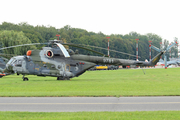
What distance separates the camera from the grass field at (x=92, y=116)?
26.0ft

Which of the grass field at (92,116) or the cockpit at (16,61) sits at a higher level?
the cockpit at (16,61)

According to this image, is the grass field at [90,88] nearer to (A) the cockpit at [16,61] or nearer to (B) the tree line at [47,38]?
(A) the cockpit at [16,61]

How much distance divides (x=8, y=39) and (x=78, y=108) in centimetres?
6003

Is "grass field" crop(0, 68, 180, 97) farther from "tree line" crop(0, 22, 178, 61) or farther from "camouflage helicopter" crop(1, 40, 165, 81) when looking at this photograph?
"tree line" crop(0, 22, 178, 61)

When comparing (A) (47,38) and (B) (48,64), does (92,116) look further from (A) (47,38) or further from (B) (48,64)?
(A) (47,38)

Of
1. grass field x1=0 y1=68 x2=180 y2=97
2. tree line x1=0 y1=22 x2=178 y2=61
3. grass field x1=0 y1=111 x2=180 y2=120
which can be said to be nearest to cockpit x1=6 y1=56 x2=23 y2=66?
grass field x1=0 y1=68 x2=180 y2=97

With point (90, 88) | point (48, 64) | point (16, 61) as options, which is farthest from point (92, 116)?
point (16, 61)

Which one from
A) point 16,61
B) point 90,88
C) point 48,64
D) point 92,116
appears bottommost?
point 90,88

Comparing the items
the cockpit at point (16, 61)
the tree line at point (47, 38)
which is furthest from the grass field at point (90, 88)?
the tree line at point (47, 38)

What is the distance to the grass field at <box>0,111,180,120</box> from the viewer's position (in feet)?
26.0

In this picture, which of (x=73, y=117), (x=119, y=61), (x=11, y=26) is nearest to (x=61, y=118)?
(x=73, y=117)

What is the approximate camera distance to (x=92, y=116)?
27.0 ft

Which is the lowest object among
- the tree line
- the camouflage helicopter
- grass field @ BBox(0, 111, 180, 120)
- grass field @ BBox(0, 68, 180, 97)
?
grass field @ BBox(0, 68, 180, 97)

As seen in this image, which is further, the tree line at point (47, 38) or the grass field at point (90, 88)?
the tree line at point (47, 38)
